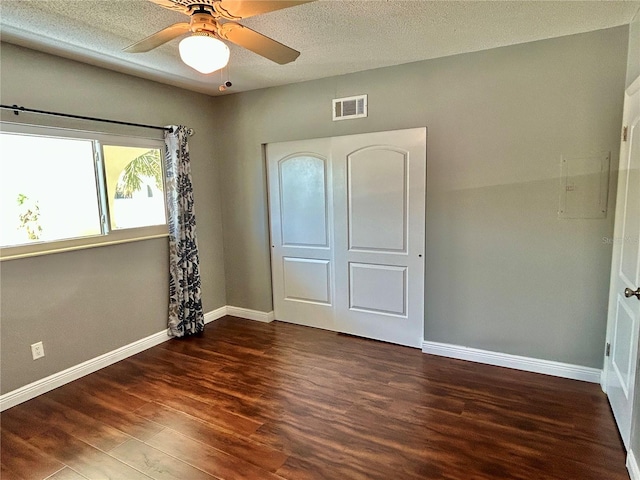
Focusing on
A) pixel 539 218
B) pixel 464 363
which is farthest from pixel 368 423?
pixel 539 218

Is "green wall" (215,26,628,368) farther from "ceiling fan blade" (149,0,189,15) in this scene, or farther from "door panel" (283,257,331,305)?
"ceiling fan blade" (149,0,189,15)

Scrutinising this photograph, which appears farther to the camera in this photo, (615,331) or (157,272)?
(157,272)

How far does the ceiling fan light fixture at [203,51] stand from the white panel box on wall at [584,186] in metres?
2.42

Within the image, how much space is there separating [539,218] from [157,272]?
339cm

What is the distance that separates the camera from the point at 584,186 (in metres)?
2.61

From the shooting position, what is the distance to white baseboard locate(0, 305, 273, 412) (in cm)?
264

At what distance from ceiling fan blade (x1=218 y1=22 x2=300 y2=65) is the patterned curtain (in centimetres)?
196

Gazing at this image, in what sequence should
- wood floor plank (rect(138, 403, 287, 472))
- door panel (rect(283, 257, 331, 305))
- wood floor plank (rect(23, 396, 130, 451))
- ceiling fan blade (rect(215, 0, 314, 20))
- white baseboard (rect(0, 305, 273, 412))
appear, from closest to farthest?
1. ceiling fan blade (rect(215, 0, 314, 20))
2. wood floor plank (rect(138, 403, 287, 472))
3. wood floor plank (rect(23, 396, 130, 451))
4. white baseboard (rect(0, 305, 273, 412))
5. door panel (rect(283, 257, 331, 305))

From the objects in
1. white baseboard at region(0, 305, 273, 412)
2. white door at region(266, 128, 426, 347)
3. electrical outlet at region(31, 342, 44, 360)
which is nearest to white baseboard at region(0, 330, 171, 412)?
white baseboard at region(0, 305, 273, 412)

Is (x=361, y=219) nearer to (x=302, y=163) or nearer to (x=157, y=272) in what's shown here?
(x=302, y=163)

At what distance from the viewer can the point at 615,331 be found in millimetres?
2447

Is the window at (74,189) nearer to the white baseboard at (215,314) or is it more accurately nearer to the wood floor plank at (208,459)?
the white baseboard at (215,314)

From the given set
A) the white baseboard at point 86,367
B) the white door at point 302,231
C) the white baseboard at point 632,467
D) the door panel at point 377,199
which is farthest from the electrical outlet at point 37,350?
the white baseboard at point 632,467

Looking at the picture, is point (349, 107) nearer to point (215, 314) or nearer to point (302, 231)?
point (302, 231)
